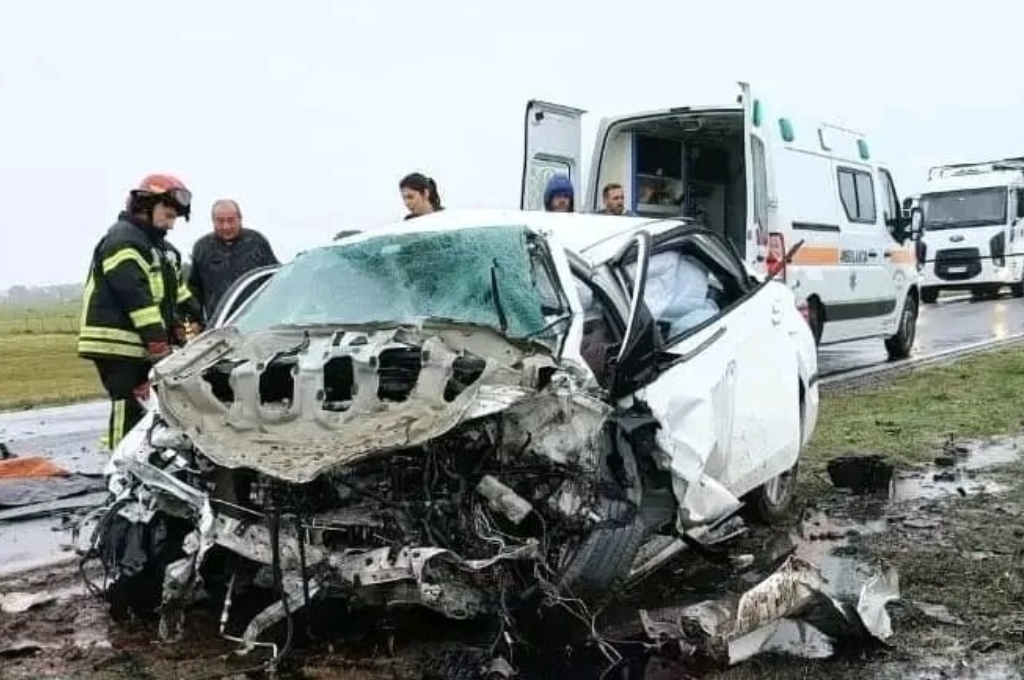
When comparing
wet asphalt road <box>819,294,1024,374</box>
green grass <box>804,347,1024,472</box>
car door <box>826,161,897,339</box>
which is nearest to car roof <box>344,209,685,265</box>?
green grass <box>804,347,1024,472</box>

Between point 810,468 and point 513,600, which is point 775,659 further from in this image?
Result: point 810,468

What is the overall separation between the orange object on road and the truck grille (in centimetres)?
2020

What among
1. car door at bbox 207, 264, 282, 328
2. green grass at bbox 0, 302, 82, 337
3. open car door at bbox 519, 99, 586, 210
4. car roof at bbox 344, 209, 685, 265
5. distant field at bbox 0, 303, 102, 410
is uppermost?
open car door at bbox 519, 99, 586, 210

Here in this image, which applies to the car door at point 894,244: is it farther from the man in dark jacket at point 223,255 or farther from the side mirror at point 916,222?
the man in dark jacket at point 223,255

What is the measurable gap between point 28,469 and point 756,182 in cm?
631

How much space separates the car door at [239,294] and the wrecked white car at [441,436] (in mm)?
328

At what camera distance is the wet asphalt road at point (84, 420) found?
6969mm

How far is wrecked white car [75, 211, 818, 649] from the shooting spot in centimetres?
452

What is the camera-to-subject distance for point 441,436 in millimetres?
4527

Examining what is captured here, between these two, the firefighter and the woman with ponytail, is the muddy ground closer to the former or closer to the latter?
the firefighter

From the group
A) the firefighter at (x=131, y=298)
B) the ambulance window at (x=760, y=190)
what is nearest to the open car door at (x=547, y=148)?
the ambulance window at (x=760, y=190)

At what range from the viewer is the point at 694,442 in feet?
16.9

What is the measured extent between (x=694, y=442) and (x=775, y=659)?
3.15 ft

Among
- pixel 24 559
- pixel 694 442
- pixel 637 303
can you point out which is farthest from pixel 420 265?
pixel 24 559
